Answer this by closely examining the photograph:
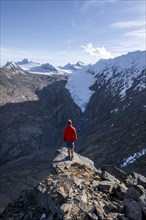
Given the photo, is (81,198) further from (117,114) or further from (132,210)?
(117,114)

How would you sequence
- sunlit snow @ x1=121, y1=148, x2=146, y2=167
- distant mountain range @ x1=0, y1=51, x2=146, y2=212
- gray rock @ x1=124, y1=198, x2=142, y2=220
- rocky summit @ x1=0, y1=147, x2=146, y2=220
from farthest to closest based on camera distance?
distant mountain range @ x1=0, y1=51, x2=146, y2=212, sunlit snow @ x1=121, y1=148, x2=146, y2=167, rocky summit @ x1=0, y1=147, x2=146, y2=220, gray rock @ x1=124, y1=198, x2=142, y2=220

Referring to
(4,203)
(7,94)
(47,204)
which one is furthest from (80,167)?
(7,94)

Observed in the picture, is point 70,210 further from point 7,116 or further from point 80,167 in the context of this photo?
point 7,116

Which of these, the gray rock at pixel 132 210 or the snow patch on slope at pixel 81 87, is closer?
the gray rock at pixel 132 210

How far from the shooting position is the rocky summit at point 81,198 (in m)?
14.5

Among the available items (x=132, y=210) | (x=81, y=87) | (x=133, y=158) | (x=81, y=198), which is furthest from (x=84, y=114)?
(x=132, y=210)

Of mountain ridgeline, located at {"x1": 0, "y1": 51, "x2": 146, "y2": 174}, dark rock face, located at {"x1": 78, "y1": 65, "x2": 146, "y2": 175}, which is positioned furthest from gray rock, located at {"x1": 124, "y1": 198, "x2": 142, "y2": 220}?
mountain ridgeline, located at {"x1": 0, "y1": 51, "x2": 146, "y2": 174}

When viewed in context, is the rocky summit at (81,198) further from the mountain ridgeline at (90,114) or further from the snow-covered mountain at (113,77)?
the snow-covered mountain at (113,77)

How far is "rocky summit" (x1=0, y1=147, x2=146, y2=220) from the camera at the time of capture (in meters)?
14.5

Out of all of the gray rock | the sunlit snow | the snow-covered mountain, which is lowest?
the sunlit snow

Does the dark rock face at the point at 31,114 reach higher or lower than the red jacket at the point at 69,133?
lower

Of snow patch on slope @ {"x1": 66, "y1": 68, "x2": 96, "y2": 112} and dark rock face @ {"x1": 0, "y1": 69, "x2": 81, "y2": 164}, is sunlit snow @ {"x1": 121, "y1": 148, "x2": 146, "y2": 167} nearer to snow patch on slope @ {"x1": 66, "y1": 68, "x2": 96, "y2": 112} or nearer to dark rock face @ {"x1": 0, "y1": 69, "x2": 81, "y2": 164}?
dark rock face @ {"x1": 0, "y1": 69, "x2": 81, "y2": 164}

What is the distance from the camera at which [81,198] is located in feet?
51.1

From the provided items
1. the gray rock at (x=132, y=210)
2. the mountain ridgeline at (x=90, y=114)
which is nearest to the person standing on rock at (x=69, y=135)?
the gray rock at (x=132, y=210)
